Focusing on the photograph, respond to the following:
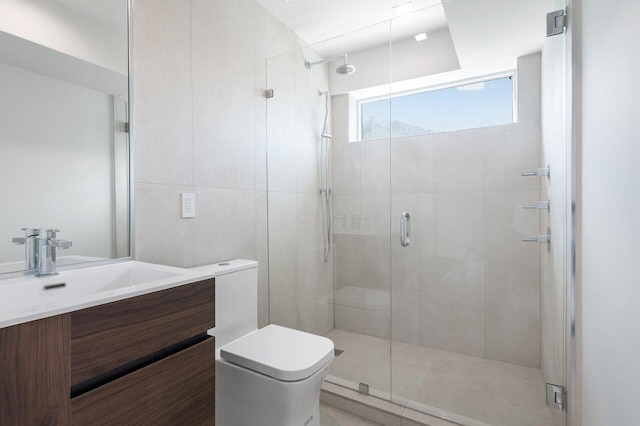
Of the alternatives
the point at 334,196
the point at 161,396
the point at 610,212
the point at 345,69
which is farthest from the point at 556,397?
the point at 345,69

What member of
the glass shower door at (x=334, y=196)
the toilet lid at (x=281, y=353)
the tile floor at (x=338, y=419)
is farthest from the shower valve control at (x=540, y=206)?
the tile floor at (x=338, y=419)

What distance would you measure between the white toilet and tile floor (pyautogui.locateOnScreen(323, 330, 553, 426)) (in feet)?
2.01

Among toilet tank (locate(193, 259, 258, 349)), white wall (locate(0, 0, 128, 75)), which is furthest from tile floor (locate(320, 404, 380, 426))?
white wall (locate(0, 0, 128, 75))

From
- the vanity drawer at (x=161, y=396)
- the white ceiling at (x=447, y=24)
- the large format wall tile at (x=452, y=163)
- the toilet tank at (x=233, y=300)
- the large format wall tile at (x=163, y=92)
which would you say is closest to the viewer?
the vanity drawer at (x=161, y=396)

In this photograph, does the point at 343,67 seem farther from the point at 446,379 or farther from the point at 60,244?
the point at 446,379

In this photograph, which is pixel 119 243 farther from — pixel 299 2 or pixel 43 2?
pixel 299 2

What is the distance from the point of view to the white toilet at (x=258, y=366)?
131 cm

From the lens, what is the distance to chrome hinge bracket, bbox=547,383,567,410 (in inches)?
58.3

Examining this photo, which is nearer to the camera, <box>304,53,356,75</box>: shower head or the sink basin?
the sink basin

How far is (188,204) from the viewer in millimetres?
1646

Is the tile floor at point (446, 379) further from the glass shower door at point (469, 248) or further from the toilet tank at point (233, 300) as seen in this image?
the toilet tank at point (233, 300)

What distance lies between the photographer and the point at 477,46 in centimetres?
199

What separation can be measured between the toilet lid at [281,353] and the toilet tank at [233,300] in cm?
7

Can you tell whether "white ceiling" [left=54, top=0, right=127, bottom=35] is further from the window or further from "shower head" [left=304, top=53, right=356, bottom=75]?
the window
